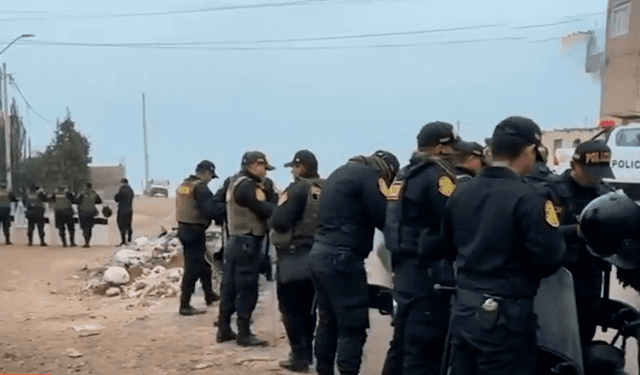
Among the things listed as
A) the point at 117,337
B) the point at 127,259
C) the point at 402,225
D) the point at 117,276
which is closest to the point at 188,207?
the point at 117,337

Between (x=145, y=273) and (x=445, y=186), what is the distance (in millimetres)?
9384

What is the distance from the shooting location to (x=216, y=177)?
8969 mm

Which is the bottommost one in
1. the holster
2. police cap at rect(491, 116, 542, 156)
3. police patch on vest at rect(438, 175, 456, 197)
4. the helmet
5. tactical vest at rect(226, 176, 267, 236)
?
the holster

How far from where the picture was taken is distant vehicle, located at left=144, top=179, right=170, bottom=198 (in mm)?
53438

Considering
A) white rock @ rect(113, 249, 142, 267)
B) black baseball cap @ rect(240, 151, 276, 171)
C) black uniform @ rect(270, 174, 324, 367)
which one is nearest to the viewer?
black uniform @ rect(270, 174, 324, 367)

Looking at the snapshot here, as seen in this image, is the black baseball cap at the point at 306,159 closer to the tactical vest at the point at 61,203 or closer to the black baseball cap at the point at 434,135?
the black baseball cap at the point at 434,135

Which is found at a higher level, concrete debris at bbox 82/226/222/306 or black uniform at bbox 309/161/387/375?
black uniform at bbox 309/161/387/375

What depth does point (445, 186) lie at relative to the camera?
4258 mm

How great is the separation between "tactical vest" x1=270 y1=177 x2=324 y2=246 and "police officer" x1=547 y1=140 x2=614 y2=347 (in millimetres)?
1981

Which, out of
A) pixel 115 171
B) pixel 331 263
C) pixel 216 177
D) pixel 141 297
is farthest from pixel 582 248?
pixel 115 171

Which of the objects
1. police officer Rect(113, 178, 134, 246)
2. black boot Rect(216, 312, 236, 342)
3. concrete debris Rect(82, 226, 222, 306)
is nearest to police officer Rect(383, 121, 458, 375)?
black boot Rect(216, 312, 236, 342)

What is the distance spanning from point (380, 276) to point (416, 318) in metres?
1.47

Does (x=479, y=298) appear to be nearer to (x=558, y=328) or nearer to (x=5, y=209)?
(x=558, y=328)

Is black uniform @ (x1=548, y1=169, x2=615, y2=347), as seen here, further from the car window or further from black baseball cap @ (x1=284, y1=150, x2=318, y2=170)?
the car window
